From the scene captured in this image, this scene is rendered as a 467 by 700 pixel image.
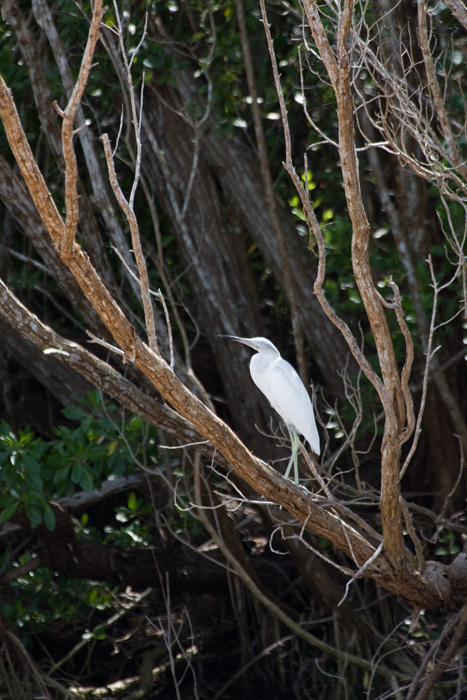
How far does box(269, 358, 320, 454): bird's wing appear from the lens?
364 centimetres

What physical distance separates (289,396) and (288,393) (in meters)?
0.02

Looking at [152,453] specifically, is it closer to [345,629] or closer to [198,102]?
[345,629]

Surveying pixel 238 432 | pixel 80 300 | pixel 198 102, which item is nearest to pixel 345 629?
pixel 238 432

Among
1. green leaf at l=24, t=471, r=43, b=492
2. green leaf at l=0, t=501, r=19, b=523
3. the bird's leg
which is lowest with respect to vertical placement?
the bird's leg

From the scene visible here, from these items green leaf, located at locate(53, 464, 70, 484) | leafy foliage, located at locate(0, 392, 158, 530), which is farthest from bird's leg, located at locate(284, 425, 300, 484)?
green leaf, located at locate(53, 464, 70, 484)

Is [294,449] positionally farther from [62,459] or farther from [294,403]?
[62,459]

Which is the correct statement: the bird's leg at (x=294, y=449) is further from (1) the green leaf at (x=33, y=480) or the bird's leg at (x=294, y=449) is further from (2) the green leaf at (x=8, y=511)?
(2) the green leaf at (x=8, y=511)

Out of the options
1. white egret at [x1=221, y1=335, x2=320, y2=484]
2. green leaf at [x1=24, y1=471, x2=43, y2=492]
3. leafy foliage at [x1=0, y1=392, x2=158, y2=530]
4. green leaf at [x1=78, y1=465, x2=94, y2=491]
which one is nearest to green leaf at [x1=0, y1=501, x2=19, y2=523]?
leafy foliage at [x1=0, y1=392, x2=158, y2=530]

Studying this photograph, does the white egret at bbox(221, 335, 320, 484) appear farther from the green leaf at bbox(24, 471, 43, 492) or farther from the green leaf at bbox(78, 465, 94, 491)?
the green leaf at bbox(24, 471, 43, 492)

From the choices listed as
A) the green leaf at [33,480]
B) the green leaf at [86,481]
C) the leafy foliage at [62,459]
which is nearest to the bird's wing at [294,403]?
the leafy foliage at [62,459]

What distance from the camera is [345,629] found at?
445 centimetres

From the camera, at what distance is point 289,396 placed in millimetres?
3654

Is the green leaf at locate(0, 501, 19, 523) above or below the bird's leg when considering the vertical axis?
above

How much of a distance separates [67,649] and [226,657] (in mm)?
955
